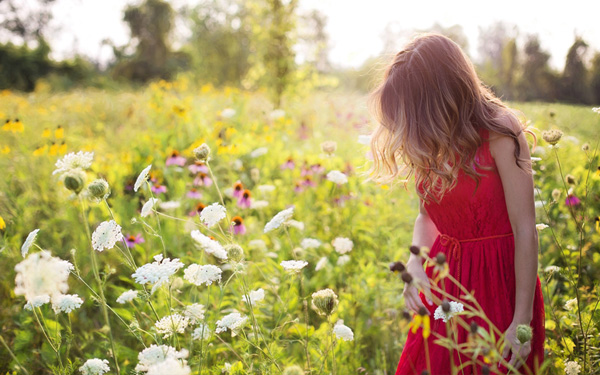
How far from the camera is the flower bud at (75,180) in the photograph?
0.99 meters

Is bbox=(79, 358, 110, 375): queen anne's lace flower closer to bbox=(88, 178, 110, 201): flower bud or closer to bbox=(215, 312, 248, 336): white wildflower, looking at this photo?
bbox=(215, 312, 248, 336): white wildflower

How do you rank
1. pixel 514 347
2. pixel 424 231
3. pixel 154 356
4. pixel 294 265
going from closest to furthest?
pixel 154 356 < pixel 514 347 < pixel 294 265 < pixel 424 231

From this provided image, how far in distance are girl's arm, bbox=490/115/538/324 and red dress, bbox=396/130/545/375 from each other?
6cm

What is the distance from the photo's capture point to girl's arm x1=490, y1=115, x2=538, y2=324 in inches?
45.7

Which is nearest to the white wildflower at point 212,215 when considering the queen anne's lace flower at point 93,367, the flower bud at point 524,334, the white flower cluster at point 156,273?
the white flower cluster at point 156,273

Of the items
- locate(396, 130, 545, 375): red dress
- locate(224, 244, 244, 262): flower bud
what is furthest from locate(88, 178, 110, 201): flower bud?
locate(396, 130, 545, 375): red dress

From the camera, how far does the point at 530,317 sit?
1170 mm

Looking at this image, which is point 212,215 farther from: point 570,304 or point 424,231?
point 570,304

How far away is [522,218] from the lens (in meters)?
1.17

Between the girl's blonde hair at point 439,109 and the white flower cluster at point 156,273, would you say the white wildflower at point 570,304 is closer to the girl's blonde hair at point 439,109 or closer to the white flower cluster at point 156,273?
the girl's blonde hair at point 439,109

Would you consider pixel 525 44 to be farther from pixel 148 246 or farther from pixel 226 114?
pixel 148 246

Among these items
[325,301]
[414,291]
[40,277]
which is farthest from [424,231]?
[40,277]

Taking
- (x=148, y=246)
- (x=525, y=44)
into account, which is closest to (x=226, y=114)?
(x=148, y=246)

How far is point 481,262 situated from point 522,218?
205mm
